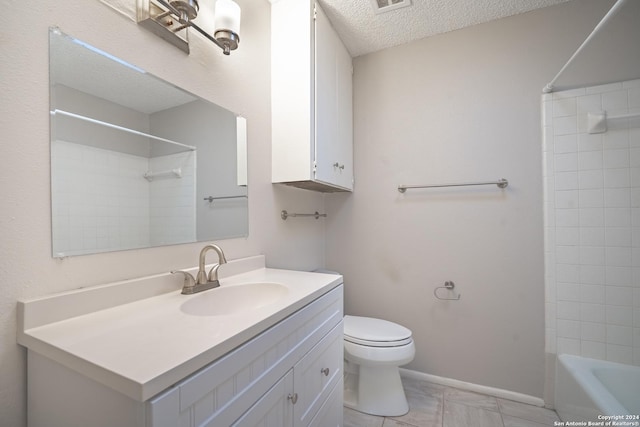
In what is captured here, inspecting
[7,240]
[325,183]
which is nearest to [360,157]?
[325,183]

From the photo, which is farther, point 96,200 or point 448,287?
point 448,287

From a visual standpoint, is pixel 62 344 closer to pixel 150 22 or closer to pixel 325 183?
pixel 150 22

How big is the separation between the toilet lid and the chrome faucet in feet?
2.98

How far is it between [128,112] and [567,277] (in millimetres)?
2308

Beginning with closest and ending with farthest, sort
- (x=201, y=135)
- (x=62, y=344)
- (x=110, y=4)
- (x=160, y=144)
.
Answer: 1. (x=62, y=344)
2. (x=110, y=4)
3. (x=160, y=144)
4. (x=201, y=135)

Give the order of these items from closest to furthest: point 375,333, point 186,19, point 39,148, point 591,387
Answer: point 39,148, point 186,19, point 591,387, point 375,333

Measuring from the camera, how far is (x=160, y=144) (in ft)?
3.29

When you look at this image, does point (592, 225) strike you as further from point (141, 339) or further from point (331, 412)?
point (141, 339)

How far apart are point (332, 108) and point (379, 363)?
5.01 feet

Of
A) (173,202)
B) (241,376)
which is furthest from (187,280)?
(241,376)

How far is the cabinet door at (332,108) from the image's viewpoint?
4.96ft

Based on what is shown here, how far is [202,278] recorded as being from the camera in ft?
3.38

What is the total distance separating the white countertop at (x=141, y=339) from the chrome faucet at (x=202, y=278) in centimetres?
9

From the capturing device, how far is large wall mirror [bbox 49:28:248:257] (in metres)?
0.76
